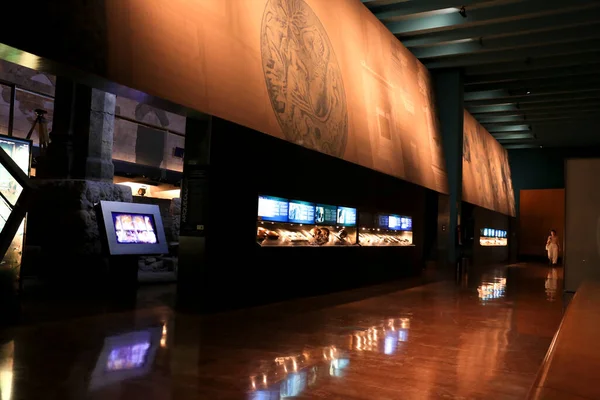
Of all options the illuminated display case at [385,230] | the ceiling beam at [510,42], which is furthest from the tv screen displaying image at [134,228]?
the ceiling beam at [510,42]

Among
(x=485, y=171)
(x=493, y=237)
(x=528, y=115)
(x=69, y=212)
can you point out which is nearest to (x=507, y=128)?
(x=528, y=115)

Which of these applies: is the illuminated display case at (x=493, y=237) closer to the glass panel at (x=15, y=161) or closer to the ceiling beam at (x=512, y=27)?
the ceiling beam at (x=512, y=27)

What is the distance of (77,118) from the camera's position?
365 inches

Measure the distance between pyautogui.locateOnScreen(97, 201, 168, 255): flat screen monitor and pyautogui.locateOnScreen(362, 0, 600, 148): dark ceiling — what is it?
720cm

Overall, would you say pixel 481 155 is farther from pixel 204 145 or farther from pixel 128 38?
pixel 128 38

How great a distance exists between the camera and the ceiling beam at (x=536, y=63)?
14.4 meters

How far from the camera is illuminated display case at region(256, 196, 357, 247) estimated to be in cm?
755

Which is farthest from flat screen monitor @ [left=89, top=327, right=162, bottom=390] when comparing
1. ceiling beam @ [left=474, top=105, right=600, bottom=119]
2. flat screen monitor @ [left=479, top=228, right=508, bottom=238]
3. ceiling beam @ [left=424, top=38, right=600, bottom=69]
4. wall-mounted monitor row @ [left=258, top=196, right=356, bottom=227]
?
ceiling beam @ [left=474, top=105, right=600, bottom=119]

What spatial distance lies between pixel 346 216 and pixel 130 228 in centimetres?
397

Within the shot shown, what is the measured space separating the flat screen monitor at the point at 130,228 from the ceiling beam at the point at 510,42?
9.80m

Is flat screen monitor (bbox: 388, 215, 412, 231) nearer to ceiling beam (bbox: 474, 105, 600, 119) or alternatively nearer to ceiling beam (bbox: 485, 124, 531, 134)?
ceiling beam (bbox: 474, 105, 600, 119)

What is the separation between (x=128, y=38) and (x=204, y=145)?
5.41 ft

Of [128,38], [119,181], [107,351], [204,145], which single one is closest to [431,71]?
[119,181]

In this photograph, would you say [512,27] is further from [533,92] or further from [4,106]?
[4,106]
